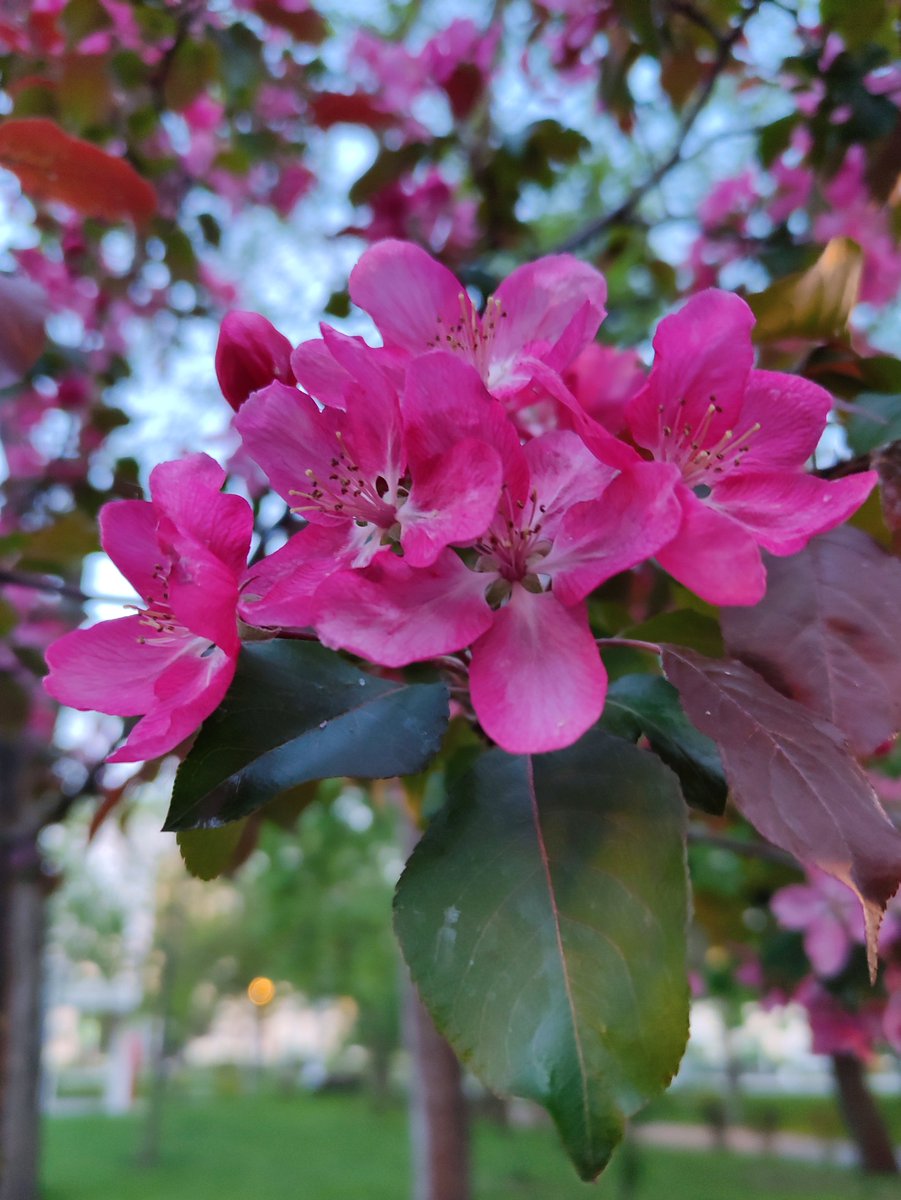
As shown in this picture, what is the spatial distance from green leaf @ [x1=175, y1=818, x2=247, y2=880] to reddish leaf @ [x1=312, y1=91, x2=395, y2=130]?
4.58 feet

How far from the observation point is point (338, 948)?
13719 mm

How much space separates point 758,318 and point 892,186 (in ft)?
2.30

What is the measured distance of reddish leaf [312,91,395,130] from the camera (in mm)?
1603

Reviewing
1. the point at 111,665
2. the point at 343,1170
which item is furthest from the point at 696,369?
the point at 343,1170

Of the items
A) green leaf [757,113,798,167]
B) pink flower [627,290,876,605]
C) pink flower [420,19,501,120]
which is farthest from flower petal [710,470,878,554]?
pink flower [420,19,501,120]

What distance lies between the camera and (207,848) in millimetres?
591

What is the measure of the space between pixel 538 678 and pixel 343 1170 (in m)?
10.4

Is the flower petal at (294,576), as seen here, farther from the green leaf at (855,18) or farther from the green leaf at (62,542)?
the green leaf at (855,18)

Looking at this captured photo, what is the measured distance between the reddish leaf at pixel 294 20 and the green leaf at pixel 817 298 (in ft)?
4.25

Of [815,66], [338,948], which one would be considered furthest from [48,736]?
[338,948]

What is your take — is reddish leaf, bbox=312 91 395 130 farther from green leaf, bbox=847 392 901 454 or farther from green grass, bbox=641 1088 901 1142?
green grass, bbox=641 1088 901 1142

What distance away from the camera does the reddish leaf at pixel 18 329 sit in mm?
833

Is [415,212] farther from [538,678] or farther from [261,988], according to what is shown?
[261,988]

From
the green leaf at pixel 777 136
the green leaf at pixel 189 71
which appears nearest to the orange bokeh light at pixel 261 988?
the green leaf at pixel 189 71
